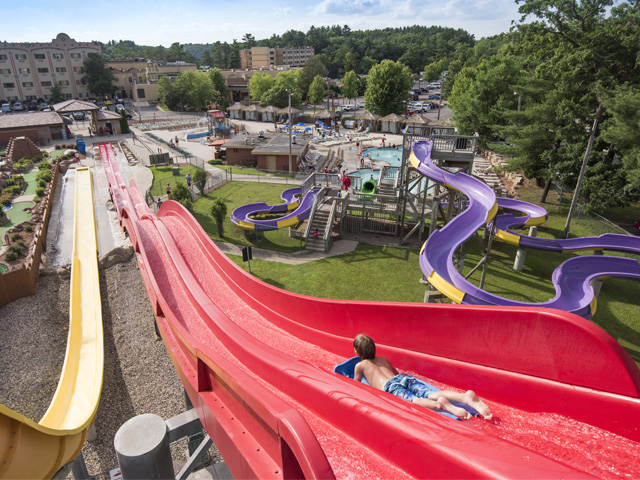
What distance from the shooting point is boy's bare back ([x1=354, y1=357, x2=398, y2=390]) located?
538 centimetres

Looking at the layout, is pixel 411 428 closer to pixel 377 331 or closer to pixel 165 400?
pixel 377 331

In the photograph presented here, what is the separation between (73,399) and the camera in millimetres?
9500

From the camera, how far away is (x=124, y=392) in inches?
410

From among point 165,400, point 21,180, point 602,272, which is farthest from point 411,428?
point 21,180

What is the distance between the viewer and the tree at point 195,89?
7150 cm

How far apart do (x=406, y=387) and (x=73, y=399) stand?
8.69m

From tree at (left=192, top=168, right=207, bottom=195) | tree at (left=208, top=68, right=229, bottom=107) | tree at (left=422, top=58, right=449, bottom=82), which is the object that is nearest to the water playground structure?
tree at (left=192, top=168, right=207, bottom=195)

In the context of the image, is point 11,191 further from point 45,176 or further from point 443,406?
point 443,406

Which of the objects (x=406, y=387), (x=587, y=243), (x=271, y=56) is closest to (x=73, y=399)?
(x=406, y=387)

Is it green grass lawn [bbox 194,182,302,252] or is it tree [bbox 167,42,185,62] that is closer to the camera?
green grass lawn [bbox 194,182,302,252]

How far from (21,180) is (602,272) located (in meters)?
37.2

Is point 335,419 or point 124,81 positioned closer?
point 335,419

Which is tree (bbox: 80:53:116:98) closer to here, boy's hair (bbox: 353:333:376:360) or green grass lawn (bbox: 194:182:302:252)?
green grass lawn (bbox: 194:182:302:252)

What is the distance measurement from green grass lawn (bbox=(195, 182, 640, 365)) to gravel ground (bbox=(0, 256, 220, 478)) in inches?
197
